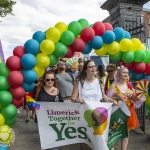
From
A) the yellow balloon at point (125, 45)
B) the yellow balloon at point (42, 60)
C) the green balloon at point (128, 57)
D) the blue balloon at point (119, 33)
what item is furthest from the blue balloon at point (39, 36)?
the green balloon at point (128, 57)

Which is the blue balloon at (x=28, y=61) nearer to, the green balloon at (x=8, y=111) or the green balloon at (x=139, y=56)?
the green balloon at (x=8, y=111)

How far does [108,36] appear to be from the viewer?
3977 millimetres

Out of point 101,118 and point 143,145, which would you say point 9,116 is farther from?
point 143,145

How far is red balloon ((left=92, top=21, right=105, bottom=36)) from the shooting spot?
4.02 metres

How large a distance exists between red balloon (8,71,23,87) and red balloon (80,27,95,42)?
1337 millimetres

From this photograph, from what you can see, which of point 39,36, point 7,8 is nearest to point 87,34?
point 39,36

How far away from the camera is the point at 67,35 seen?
12.2 ft

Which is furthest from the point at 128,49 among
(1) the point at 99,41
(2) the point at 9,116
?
(2) the point at 9,116

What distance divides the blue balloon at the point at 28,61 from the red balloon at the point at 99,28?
4.37 ft

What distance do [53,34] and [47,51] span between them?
0.32m

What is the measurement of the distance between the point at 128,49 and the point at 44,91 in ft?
6.51

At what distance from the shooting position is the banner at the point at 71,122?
122 inches

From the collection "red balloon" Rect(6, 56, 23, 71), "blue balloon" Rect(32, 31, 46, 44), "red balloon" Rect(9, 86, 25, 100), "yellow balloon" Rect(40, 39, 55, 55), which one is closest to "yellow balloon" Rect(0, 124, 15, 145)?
"red balloon" Rect(9, 86, 25, 100)

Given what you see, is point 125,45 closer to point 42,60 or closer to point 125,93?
point 125,93
